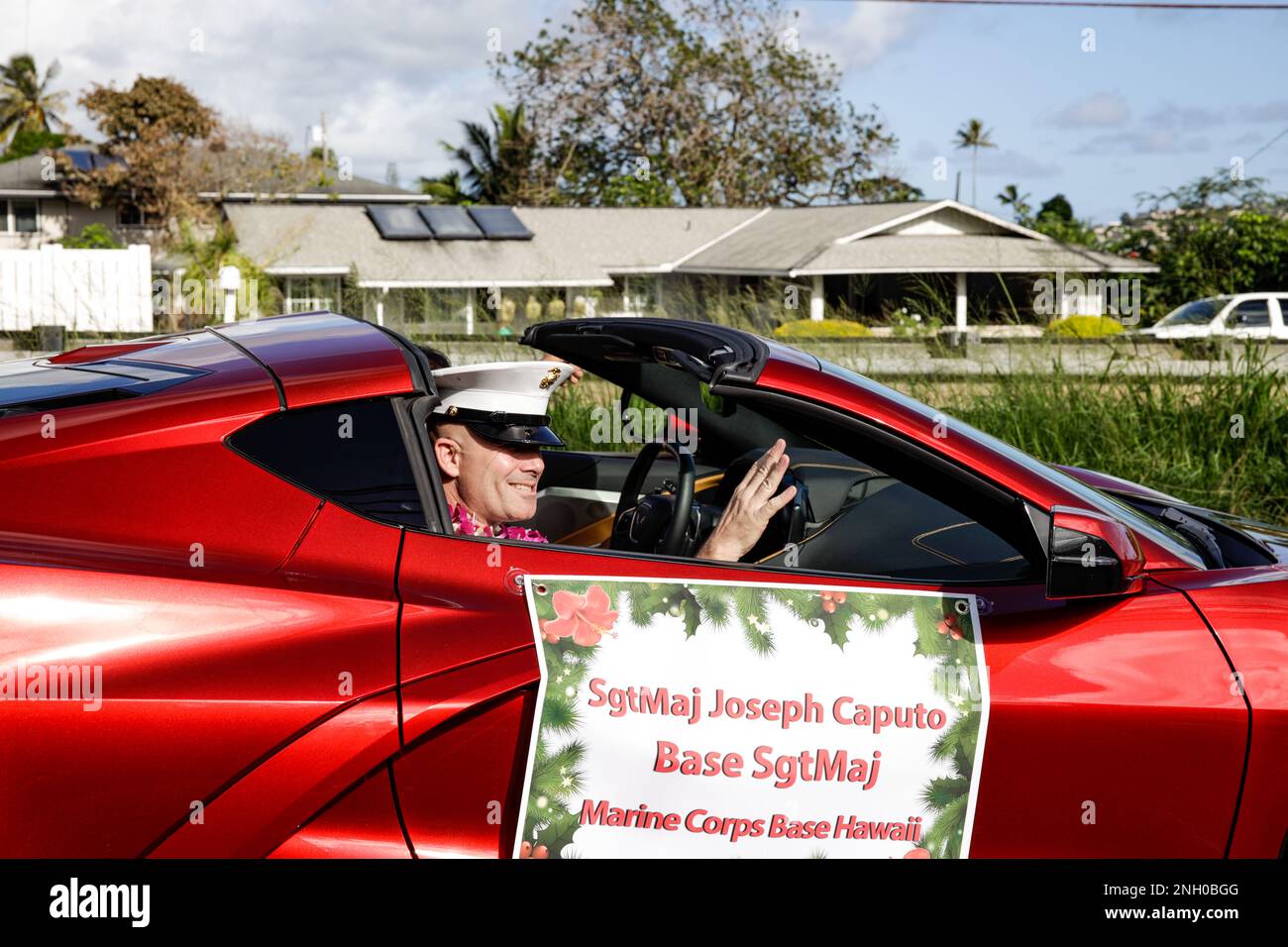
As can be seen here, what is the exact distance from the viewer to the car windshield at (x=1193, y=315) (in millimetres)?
20562

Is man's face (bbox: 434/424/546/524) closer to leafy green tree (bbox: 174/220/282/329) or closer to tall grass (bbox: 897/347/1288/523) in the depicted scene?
tall grass (bbox: 897/347/1288/523)

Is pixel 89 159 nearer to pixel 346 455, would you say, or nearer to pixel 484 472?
pixel 484 472

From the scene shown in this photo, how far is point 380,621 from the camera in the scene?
2.20m

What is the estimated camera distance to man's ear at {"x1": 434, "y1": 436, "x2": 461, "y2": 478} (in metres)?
3.05

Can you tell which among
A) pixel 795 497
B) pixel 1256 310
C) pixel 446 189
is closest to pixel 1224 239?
pixel 1256 310

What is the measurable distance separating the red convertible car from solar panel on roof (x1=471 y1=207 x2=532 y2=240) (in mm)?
32756

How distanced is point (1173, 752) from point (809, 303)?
30.8 meters

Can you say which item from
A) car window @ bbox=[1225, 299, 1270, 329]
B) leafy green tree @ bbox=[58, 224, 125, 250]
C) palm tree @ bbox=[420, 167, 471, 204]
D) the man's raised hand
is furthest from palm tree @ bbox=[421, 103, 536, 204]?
the man's raised hand

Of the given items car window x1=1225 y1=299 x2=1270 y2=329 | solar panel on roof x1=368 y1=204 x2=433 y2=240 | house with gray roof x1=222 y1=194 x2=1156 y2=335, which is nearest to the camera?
car window x1=1225 y1=299 x2=1270 y2=329

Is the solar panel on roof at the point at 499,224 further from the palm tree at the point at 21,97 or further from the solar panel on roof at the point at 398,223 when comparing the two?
the palm tree at the point at 21,97

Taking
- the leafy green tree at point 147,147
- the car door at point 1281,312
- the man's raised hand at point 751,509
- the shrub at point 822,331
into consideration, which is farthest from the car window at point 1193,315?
the leafy green tree at point 147,147

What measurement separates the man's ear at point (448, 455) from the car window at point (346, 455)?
582mm

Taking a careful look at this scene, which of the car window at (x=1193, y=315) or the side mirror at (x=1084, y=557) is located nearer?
the side mirror at (x=1084, y=557)

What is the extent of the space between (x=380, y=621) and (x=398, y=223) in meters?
33.7
